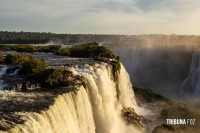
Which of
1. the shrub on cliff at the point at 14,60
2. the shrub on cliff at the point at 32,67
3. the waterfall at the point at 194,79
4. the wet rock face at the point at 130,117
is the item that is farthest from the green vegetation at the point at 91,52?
the waterfall at the point at 194,79

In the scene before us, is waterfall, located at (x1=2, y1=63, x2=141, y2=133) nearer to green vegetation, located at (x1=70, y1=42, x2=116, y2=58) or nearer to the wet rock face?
the wet rock face

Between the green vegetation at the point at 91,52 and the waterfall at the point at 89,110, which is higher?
the green vegetation at the point at 91,52

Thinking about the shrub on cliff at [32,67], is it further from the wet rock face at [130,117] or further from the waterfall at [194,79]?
the waterfall at [194,79]

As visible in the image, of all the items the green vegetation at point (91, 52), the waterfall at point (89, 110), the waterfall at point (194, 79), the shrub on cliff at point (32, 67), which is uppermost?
the shrub on cliff at point (32, 67)

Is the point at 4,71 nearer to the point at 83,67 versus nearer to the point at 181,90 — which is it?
the point at 83,67

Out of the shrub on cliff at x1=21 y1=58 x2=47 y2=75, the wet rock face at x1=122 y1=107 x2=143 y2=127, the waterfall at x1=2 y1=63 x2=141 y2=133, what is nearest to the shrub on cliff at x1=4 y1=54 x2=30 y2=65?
the shrub on cliff at x1=21 y1=58 x2=47 y2=75

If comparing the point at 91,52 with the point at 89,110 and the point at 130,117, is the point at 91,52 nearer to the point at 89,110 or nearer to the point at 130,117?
the point at 130,117

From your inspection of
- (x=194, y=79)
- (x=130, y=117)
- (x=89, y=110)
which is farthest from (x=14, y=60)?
(x=194, y=79)

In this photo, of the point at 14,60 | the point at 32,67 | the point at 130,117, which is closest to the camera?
the point at 32,67
